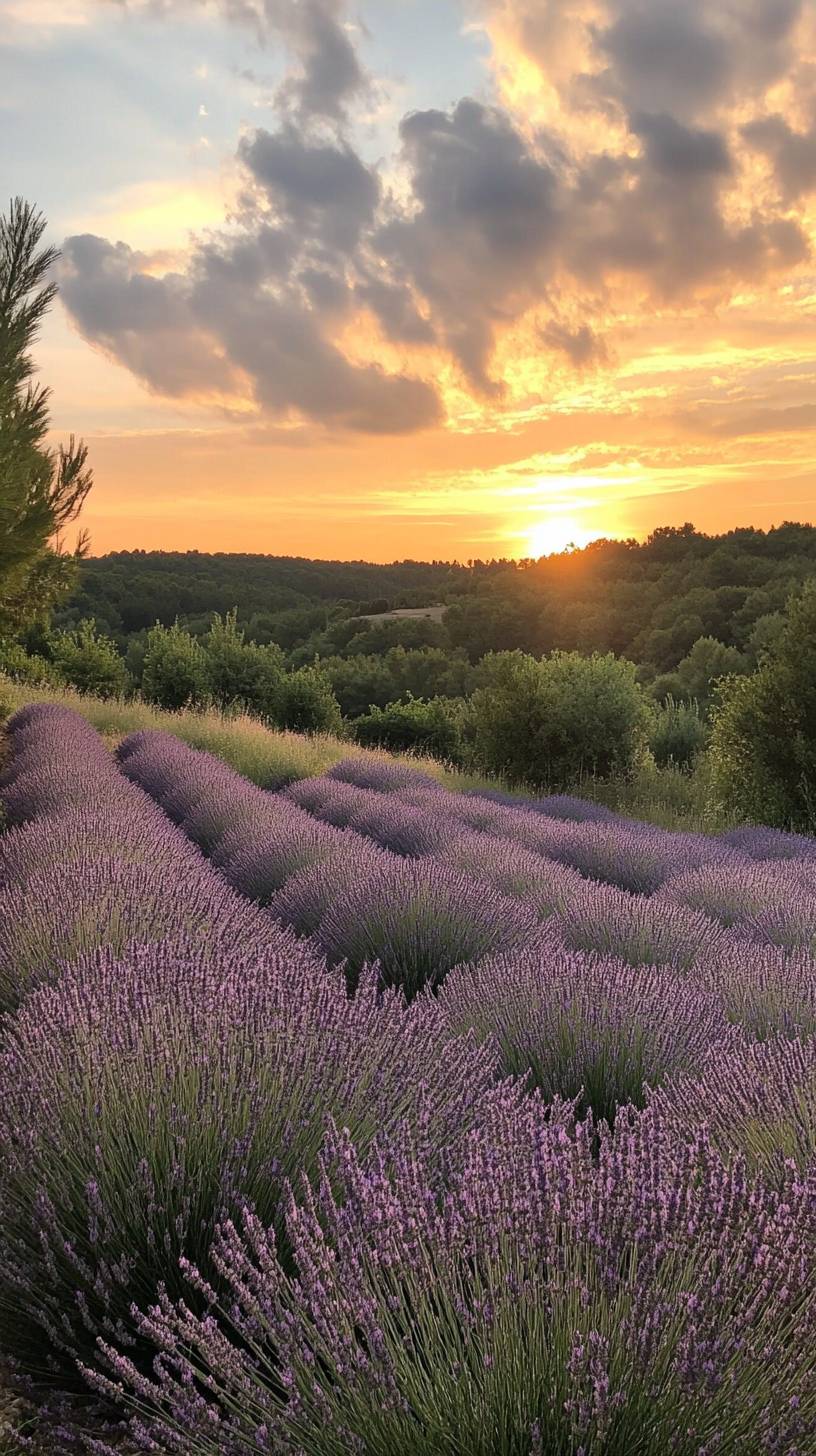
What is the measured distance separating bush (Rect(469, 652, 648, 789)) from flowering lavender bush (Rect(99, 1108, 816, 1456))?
13809mm

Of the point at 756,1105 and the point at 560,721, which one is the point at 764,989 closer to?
the point at 756,1105

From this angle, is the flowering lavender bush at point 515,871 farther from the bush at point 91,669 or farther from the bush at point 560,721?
the bush at point 91,669

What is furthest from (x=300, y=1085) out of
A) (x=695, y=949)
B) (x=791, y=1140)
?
(x=695, y=949)

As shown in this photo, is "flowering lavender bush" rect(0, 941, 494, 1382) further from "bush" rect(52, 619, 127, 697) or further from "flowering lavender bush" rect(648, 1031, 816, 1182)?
"bush" rect(52, 619, 127, 697)

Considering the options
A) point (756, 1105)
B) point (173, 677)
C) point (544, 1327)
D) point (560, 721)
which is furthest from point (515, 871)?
point (173, 677)

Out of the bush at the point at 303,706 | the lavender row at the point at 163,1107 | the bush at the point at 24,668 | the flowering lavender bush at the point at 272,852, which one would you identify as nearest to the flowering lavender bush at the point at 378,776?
the flowering lavender bush at the point at 272,852

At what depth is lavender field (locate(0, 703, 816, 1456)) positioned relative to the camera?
117 centimetres

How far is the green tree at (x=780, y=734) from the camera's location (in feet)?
34.8

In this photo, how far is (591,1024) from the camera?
2775mm

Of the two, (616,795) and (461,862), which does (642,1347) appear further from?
(616,795)

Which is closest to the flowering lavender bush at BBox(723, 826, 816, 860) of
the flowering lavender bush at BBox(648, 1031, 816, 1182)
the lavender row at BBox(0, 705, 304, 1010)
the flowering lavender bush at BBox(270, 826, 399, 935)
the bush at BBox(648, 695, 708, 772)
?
the flowering lavender bush at BBox(270, 826, 399, 935)

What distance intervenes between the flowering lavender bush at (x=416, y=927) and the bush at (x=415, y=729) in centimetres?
1844

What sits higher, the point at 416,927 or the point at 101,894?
the point at 101,894

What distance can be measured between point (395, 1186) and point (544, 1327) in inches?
22.3
